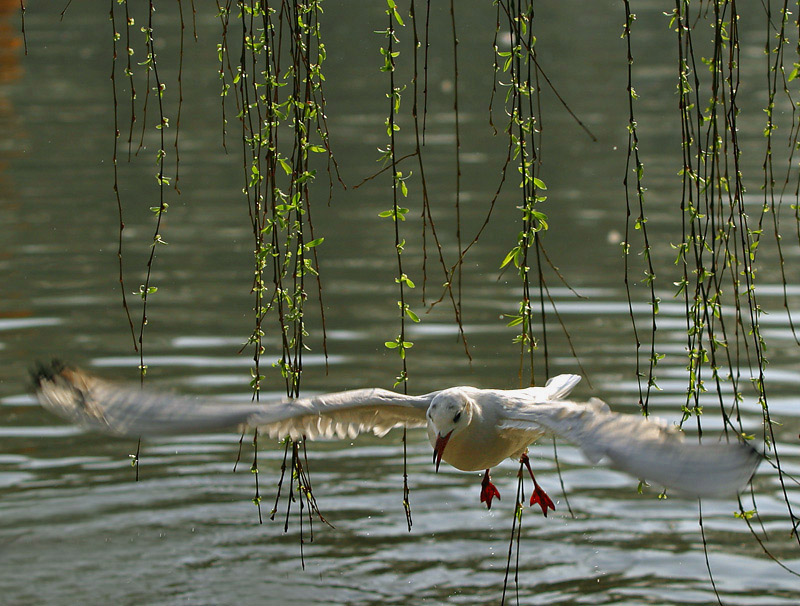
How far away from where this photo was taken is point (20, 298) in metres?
9.28

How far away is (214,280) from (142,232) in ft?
5.17

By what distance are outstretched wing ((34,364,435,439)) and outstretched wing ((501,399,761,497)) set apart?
772mm

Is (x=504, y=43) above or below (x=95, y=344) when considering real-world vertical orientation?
above

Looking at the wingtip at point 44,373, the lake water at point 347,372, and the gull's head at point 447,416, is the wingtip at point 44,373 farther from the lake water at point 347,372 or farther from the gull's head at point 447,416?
the lake water at point 347,372

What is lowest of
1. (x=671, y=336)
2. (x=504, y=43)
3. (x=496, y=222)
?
(x=671, y=336)

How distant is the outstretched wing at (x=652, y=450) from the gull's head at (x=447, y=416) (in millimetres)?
382

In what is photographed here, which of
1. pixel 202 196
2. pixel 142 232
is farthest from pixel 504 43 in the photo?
pixel 142 232

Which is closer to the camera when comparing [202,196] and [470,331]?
[470,331]

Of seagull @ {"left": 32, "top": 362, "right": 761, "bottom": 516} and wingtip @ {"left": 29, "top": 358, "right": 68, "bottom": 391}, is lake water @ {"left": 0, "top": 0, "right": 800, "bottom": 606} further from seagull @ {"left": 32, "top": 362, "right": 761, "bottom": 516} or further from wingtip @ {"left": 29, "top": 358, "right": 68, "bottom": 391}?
wingtip @ {"left": 29, "top": 358, "right": 68, "bottom": 391}

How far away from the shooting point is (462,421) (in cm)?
405

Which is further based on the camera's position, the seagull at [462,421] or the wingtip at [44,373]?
the wingtip at [44,373]

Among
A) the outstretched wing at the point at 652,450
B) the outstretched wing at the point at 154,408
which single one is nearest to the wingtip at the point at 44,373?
the outstretched wing at the point at 154,408

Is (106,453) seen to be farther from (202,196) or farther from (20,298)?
(202,196)

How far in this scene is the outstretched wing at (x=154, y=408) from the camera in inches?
149
